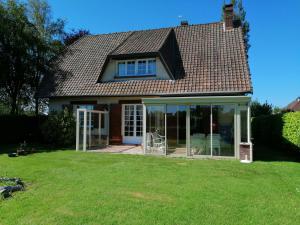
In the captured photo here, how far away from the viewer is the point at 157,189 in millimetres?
8281

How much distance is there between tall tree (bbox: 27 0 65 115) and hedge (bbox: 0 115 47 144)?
2419 mm

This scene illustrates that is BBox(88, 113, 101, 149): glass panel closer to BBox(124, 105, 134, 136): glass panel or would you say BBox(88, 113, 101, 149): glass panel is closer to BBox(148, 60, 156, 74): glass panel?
BBox(124, 105, 134, 136): glass panel

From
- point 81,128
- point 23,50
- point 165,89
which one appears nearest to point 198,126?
point 165,89

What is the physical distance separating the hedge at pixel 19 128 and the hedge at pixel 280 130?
602 inches

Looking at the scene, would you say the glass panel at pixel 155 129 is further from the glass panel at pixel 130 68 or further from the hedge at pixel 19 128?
the hedge at pixel 19 128

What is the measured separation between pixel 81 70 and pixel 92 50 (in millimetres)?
2675

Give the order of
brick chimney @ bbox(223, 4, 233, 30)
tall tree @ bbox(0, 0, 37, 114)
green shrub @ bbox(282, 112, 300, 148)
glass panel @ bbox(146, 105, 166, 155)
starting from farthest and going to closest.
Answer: brick chimney @ bbox(223, 4, 233, 30), tall tree @ bbox(0, 0, 37, 114), glass panel @ bbox(146, 105, 166, 155), green shrub @ bbox(282, 112, 300, 148)

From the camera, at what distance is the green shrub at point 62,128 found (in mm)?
18573

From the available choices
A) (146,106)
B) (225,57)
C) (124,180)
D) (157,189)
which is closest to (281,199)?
(157,189)

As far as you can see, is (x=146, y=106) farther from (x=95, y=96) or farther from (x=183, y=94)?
(x=95, y=96)

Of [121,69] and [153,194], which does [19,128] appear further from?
[153,194]

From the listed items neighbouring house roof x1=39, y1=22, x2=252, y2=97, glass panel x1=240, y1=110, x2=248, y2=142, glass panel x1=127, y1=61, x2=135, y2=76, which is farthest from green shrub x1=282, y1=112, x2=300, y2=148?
glass panel x1=127, y1=61, x2=135, y2=76

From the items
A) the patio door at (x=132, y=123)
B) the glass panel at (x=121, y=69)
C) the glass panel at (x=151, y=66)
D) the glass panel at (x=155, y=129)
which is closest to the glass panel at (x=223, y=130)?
the glass panel at (x=155, y=129)

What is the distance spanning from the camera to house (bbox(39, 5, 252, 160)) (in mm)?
14414
